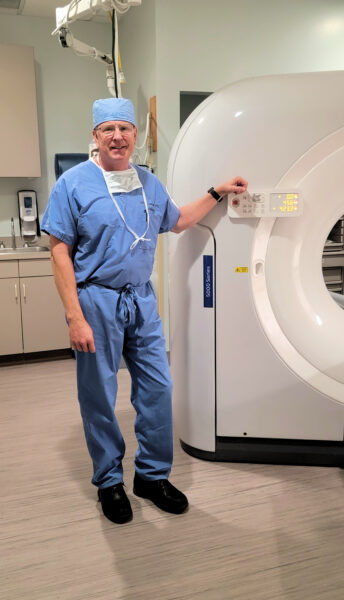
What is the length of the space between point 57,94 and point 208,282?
98.7 inches

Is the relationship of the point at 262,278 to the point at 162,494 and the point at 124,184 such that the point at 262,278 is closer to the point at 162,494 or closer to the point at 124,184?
the point at 124,184

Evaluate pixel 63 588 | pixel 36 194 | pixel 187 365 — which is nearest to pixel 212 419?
pixel 187 365

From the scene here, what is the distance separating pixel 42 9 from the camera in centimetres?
352

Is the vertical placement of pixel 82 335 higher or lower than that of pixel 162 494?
higher

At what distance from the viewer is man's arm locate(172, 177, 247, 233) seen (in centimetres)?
188

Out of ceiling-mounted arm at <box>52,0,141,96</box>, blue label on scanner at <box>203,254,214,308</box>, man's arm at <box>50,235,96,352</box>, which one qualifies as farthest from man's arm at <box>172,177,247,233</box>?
ceiling-mounted arm at <box>52,0,141,96</box>

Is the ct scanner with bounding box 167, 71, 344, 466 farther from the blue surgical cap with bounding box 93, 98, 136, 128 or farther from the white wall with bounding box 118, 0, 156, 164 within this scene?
the white wall with bounding box 118, 0, 156, 164

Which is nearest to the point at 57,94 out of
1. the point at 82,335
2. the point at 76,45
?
the point at 76,45

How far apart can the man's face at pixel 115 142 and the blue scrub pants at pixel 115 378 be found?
407mm

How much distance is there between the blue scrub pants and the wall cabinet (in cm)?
182

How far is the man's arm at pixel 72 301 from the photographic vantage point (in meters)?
1.65

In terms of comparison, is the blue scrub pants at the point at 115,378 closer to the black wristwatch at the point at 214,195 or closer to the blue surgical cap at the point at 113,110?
the black wristwatch at the point at 214,195

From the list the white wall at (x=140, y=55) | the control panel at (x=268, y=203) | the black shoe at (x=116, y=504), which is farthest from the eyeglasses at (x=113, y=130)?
the white wall at (x=140, y=55)

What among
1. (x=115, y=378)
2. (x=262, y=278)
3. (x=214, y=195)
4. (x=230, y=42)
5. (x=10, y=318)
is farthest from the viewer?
(x=10, y=318)
